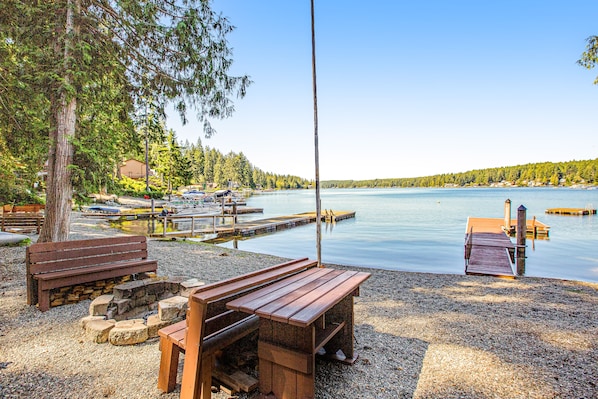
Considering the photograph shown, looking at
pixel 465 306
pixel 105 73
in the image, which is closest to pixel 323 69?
pixel 105 73

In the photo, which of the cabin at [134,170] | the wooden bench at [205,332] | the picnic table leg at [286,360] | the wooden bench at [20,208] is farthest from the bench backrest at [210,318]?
the cabin at [134,170]

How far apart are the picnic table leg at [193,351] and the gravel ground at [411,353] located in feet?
1.81

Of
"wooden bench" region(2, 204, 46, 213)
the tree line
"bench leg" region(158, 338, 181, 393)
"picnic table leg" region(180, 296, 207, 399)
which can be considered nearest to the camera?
"picnic table leg" region(180, 296, 207, 399)

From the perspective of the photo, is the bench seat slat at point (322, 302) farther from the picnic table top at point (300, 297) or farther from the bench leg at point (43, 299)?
the bench leg at point (43, 299)

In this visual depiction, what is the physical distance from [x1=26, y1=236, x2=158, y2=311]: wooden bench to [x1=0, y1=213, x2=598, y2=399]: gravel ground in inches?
14.4

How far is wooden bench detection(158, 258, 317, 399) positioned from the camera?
1992 mm

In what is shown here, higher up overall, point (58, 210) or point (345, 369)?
point (58, 210)

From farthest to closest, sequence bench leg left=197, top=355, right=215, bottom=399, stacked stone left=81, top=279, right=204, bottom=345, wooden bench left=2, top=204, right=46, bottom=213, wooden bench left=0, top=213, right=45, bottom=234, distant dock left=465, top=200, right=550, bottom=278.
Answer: wooden bench left=2, top=204, right=46, bottom=213
wooden bench left=0, top=213, right=45, bottom=234
distant dock left=465, top=200, right=550, bottom=278
stacked stone left=81, top=279, right=204, bottom=345
bench leg left=197, top=355, right=215, bottom=399

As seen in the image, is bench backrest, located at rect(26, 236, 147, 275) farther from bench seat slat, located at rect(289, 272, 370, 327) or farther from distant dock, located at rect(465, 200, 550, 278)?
distant dock, located at rect(465, 200, 550, 278)

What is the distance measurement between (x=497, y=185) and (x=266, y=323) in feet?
582

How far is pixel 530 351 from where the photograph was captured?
10.6ft

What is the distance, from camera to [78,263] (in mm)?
4551

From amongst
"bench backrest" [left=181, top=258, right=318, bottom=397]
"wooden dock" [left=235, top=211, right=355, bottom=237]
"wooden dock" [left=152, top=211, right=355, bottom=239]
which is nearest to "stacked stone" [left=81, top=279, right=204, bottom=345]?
"bench backrest" [left=181, top=258, right=318, bottom=397]

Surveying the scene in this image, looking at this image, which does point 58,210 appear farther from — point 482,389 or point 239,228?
point 239,228
